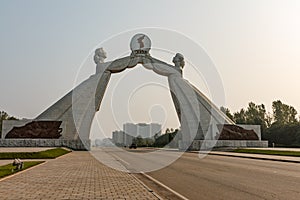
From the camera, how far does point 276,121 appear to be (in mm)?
62906

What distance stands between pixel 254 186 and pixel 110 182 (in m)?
3.79

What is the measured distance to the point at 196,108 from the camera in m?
42.7

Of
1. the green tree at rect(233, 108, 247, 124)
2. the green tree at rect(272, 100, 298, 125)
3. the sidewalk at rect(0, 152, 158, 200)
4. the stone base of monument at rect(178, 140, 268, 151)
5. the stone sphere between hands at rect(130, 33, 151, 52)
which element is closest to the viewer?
the sidewalk at rect(0, 152, 158, 200)

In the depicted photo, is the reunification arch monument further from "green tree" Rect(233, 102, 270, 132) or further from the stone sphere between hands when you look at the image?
"green tree" Rect(233, 102, 270, 132)

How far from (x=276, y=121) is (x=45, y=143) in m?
43.4

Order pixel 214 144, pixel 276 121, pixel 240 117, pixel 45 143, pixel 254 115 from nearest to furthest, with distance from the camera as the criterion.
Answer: pixel 45 143
pixel 214 144
pixel 276 121
pixel 254 115
pixel 240 117

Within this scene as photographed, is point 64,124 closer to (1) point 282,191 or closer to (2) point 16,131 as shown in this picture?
(2) point 16,131

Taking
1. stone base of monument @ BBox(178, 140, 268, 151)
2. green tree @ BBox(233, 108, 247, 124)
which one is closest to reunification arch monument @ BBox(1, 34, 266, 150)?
stone base of monument @ BBox(178, 140, 268, 151)

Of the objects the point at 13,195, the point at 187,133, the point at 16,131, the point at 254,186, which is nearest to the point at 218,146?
the point at 187,133

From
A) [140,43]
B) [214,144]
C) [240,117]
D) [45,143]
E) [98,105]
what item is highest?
[140,43]

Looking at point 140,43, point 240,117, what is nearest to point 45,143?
point 140,43

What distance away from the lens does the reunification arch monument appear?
3766 cm

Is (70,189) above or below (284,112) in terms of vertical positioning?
below

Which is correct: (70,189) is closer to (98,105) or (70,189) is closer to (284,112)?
(98,105)
